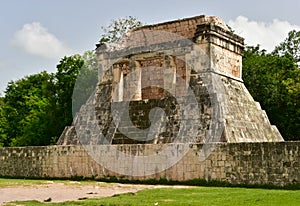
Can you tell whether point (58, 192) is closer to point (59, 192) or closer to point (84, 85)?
point (59, 192)

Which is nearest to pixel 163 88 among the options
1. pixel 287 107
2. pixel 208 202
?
pixel 287 107

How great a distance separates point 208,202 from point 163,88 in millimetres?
10658

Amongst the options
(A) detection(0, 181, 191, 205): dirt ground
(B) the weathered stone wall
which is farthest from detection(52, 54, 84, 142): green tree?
(A) detection(0, 181, 191, 205): dirt ground

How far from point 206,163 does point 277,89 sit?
12.7m

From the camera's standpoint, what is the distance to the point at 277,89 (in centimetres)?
2458

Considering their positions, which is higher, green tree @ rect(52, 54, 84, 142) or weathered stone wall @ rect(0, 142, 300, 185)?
green tree @ rect(52, 54, 84, 142)

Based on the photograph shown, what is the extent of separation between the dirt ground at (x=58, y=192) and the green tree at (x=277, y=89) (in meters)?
12.9

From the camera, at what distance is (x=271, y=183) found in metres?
11.9

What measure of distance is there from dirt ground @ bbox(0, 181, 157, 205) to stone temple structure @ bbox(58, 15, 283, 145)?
3995mm

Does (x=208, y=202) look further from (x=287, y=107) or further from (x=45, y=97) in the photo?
(x=45, y=97)

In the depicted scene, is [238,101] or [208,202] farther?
[238,101]

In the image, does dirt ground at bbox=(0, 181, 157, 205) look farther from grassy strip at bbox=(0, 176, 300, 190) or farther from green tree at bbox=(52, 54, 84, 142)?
green tree at bbox=(52, 54, 84, 142)

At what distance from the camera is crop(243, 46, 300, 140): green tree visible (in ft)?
77.2

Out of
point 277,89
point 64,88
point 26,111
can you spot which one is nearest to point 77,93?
point 64,88
